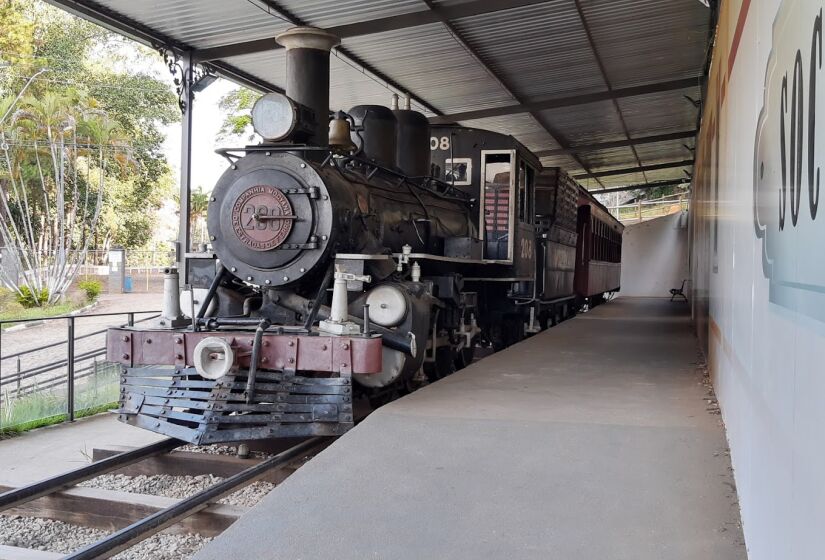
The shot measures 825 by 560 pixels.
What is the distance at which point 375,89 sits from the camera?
44.4 ft

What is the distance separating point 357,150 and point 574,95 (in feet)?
33.2

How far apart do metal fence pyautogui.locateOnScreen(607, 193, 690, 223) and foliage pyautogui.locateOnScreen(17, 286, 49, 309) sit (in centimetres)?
2773

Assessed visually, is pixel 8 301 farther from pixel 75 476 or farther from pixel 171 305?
pixel 75 476

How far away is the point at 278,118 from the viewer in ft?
19.4

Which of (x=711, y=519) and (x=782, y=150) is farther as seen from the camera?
(x=711, y=519)

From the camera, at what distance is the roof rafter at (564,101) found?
1501 cm

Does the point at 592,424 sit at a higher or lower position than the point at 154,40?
lower

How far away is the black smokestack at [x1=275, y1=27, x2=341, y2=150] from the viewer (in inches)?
248

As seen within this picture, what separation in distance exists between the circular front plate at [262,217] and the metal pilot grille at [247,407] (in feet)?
3.79

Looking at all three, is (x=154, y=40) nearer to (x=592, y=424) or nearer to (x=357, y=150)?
(x=357, y=150)

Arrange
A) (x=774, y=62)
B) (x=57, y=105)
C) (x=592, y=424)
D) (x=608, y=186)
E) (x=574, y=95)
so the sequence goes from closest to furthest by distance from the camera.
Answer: (x=774, y=62) → (x=592, y=424) → (x=574, y=95) → (x=57, y=105) → (x=608, y=186)

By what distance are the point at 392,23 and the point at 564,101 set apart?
264 inches

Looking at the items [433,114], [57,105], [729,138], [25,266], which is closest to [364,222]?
[729,138]

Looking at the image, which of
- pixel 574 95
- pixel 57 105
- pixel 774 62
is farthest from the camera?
pixel 57 105
